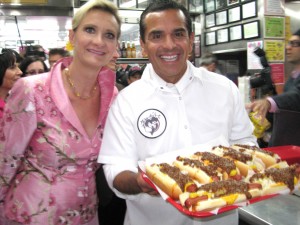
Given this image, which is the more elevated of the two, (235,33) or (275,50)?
(235,33)

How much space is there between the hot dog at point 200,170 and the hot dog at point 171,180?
0.05m

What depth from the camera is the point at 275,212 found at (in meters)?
1.68

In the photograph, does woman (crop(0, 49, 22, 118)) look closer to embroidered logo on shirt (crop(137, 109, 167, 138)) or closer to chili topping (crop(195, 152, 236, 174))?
embroidered logo on shirt (crop(137, 109, 167, 138))

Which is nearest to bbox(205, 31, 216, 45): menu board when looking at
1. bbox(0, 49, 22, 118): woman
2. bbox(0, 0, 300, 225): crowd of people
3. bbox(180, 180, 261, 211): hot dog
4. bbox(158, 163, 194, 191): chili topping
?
bbox(0, 49, 22, 118): woman

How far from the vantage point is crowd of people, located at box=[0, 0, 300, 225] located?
162cm

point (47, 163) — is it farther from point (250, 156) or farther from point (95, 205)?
point (250, 156)

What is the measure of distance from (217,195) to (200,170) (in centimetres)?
22

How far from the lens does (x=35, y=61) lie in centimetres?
357

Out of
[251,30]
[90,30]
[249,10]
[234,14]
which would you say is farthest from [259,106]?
[234,14]

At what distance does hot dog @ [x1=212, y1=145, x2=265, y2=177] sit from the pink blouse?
666mm

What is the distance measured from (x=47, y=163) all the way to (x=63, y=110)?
28 centimetres

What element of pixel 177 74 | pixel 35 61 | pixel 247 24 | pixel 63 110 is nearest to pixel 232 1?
pixel 247 24

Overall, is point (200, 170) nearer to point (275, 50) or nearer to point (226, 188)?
point (226, 188)

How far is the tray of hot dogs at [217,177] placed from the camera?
1.16 m
